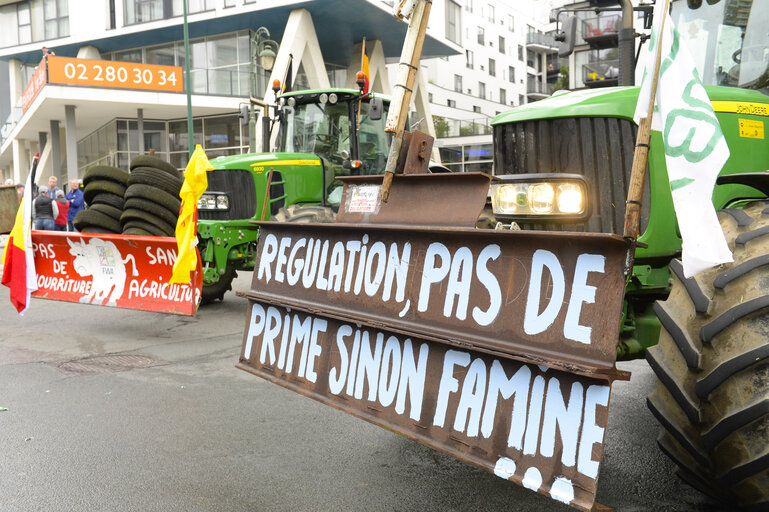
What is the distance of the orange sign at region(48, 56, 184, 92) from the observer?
2634 centimetres

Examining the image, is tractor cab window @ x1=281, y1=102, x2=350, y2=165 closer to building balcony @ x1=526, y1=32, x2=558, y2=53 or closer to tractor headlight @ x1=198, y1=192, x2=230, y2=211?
tractor headlight @ x1=198, y1=192, x2=230, y2=211

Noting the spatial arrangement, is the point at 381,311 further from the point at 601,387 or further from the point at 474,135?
the point at 474,135

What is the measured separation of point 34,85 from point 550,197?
1221 inches

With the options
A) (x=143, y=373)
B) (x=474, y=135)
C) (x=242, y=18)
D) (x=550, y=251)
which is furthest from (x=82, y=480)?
(x=474, y=135)

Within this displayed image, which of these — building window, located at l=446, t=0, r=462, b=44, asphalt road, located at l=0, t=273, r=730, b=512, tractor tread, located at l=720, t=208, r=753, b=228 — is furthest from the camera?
building window, located at l=446, t=0, r=462, b=44

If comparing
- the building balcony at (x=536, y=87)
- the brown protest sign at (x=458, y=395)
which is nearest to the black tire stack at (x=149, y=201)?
the brown protest sign at (x=458, y=395)

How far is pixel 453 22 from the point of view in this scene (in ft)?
130

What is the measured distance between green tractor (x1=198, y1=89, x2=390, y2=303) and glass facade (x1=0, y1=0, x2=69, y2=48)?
99.5 feet

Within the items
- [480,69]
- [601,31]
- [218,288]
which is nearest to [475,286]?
[601,31]

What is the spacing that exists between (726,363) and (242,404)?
335 centimetres

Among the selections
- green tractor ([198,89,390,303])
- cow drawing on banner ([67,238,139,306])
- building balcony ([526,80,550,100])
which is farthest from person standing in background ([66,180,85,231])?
building balcony ([526,80,550,100])

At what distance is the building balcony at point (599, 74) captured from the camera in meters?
4.75

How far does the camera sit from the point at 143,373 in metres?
5.58

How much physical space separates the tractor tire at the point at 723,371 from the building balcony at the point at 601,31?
7.43ft
